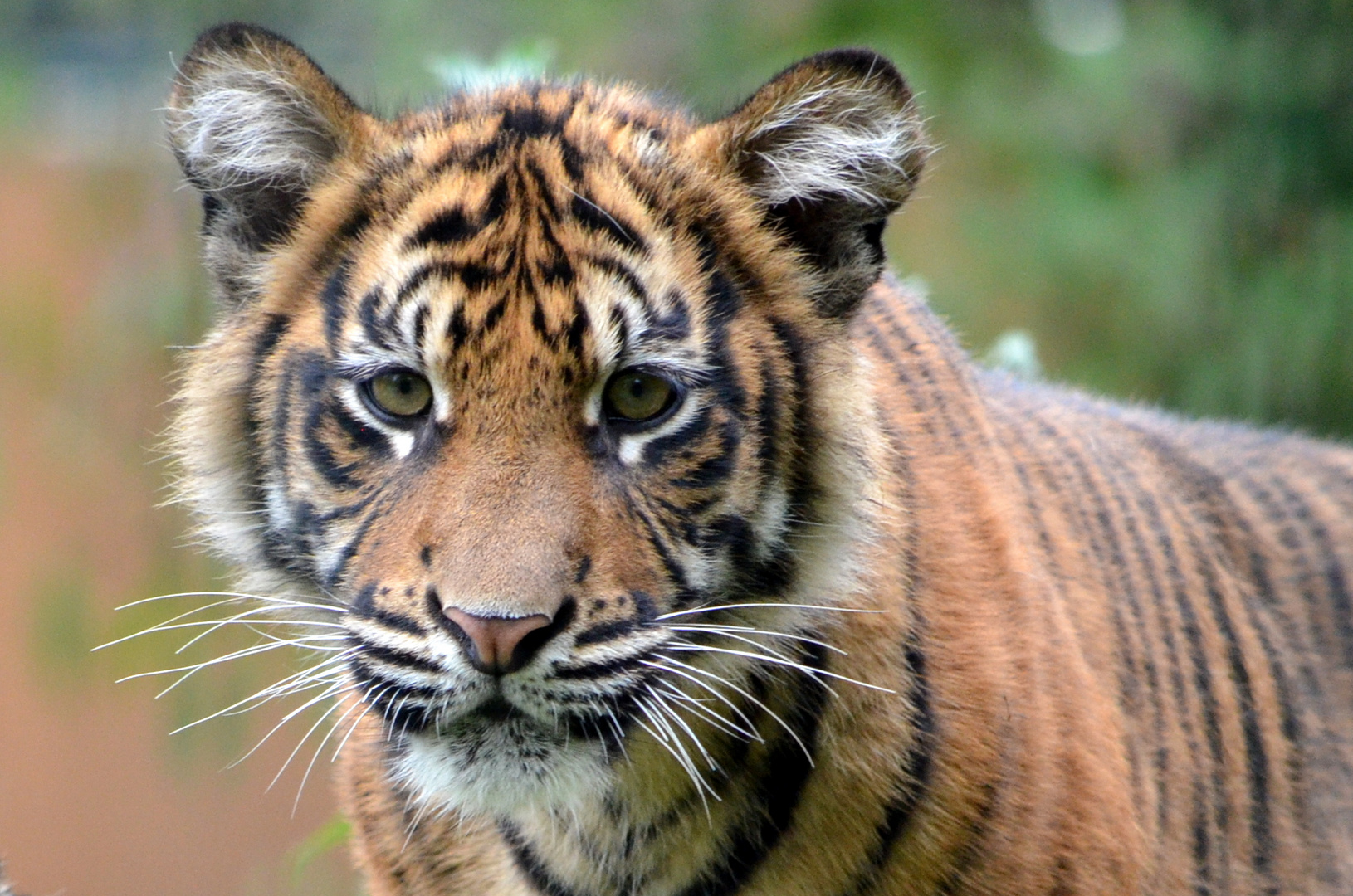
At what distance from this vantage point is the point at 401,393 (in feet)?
9.62

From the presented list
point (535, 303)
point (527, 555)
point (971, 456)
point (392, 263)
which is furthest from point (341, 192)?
point (971, 456)

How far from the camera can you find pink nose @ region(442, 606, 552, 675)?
2.56 metres

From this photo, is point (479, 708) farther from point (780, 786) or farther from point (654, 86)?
point (654, 86)

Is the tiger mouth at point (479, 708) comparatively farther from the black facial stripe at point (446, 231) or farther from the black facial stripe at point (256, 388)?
the black facial stripe at point (446, 231)

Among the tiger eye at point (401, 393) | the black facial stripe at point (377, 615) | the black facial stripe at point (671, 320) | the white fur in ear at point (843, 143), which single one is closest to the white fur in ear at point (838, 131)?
the white fur in ear at point (843, 143)

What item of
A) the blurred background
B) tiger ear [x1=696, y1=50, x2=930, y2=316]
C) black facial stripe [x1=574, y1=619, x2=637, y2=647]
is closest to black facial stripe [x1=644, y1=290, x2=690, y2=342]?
tiger ear [x1=696, y1=50, x2=930, y2=316]

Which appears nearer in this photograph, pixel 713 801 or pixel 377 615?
pixel 377 615

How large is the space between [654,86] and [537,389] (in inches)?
214

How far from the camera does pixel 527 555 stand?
2627mm

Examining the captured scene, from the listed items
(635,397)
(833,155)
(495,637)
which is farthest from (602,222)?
(495,637)

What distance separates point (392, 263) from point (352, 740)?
1183 millimetres

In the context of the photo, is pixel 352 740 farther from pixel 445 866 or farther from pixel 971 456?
pixel 971 456

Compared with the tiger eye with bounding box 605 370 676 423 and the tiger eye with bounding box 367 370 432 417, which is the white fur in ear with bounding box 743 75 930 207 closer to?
the tiger eye with bounding box 605 370 676 423

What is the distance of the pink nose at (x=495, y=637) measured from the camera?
2562 mm
